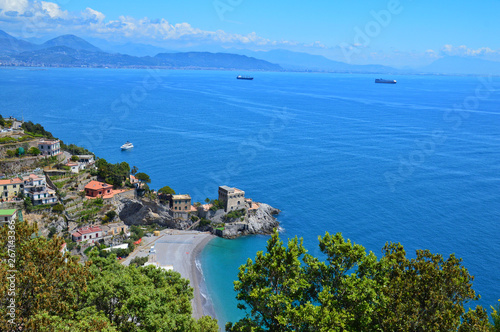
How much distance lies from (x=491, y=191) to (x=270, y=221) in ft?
115

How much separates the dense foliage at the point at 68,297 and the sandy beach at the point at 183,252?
16.9 metres

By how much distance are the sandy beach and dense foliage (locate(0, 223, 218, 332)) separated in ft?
55.3

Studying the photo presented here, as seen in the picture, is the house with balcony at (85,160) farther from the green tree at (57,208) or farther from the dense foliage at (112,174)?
the green tree at (57,208)

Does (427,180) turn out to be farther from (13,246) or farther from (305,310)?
(13,246)

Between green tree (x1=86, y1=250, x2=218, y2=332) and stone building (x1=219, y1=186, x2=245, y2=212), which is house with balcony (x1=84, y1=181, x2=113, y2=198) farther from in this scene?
green tree (x1=86, y1=250, x2=218, y2=332)

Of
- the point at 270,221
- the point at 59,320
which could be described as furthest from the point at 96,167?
the point at 59,320

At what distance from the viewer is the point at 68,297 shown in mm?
14438

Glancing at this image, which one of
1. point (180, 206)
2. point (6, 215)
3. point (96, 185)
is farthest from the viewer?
point (180, 206)

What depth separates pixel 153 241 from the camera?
4381 cm

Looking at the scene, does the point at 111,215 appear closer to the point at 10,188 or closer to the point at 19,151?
the point at 10,188

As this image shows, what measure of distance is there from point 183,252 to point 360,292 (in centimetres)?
2939

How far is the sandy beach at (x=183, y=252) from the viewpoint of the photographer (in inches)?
1370

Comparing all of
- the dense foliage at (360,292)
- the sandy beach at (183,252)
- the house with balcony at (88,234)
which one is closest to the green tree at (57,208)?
the house with balcony at (88,234)

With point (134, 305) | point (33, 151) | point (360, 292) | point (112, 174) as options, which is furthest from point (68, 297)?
point (33, 151)
